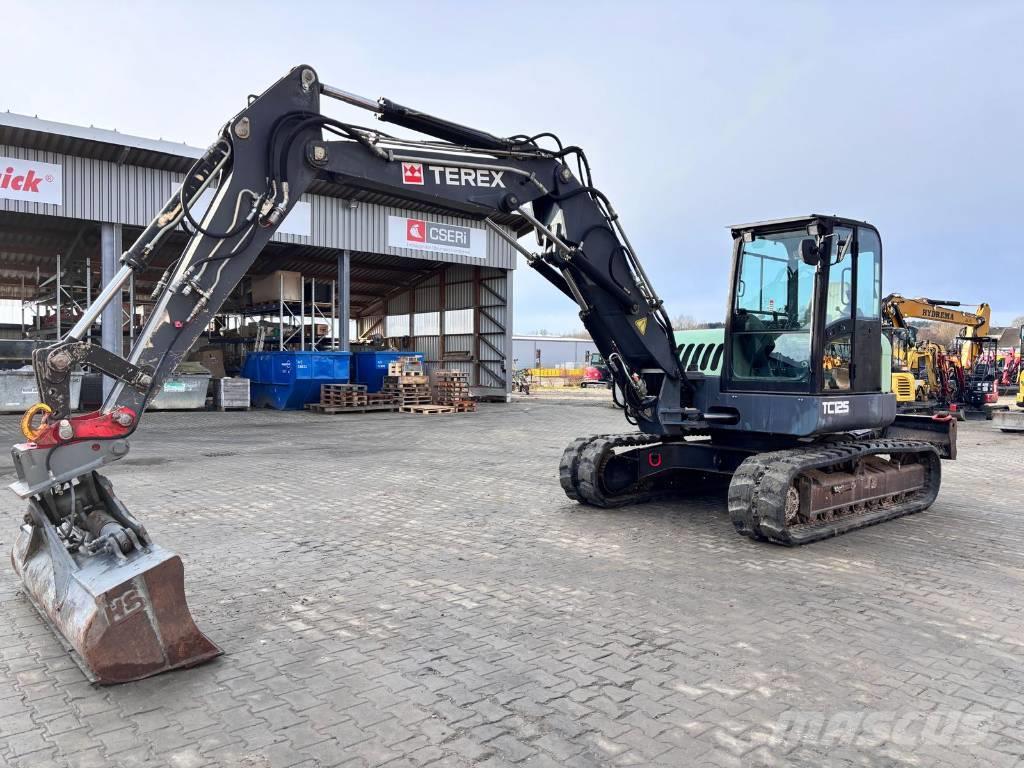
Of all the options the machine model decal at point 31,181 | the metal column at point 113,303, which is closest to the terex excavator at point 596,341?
the metal column at point 113,303

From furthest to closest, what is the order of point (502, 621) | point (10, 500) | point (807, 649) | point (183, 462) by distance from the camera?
point (183, 462)
point (10, 500)
point (502, 621)
point (807, 649)

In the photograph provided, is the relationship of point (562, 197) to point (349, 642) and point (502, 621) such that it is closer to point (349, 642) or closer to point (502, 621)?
point (502, 621)

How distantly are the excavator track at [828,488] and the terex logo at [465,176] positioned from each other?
3571 mm

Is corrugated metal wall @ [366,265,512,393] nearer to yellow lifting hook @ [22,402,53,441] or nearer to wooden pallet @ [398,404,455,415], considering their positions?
wooden pallet @ [398,404,455,415]

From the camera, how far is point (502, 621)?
4805mm

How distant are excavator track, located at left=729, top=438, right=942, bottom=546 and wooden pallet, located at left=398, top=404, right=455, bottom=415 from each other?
1652cm

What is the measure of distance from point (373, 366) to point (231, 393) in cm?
457

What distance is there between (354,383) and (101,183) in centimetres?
969

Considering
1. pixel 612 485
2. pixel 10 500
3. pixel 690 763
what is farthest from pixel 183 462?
pixel 690 763

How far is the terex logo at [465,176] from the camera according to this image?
609 centimetres

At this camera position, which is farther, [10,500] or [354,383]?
[354,383]

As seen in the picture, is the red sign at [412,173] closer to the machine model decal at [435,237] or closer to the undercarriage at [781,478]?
the undercarriage at [781,478]

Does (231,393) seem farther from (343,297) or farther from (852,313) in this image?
(852,313)

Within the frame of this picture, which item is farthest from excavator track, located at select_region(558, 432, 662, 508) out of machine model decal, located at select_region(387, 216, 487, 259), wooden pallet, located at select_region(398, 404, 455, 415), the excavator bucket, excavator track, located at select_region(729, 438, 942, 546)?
machine model decal, located at select_region(387, 216, 487, 259)
